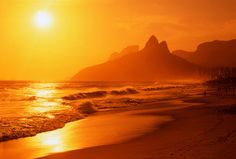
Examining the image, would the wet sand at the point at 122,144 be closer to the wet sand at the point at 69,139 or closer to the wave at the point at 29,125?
the wet sand at the point at 69,139

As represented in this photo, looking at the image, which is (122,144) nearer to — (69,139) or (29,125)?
(69,139)

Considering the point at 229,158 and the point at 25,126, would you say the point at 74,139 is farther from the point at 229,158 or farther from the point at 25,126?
the point at 229,158

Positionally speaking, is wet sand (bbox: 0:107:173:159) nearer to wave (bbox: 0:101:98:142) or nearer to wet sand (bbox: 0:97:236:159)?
wet sand (bbox: 0:97:236:159)

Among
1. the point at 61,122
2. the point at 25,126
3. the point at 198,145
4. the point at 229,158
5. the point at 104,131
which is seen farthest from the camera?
the point at 61,122

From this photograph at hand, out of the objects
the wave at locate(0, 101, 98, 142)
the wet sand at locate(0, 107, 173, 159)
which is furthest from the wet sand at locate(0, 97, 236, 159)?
the wave at locate(0, 101, 98, 142)

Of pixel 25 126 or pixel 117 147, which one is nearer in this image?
pixel 117 147

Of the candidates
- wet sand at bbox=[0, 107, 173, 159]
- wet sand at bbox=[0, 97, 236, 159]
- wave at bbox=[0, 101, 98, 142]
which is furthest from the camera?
wave at bbox=[0, 101, 98, 142]

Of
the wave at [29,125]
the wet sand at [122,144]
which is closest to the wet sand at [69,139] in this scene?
the wet sand at [122,144]

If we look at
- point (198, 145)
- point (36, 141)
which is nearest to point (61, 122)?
point (36, 141)

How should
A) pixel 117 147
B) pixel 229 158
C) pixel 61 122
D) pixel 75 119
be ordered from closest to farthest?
pixel 229 158 < pixel 117 147 < pixel 61 122 < pixel 75 119

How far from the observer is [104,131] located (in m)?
17.5

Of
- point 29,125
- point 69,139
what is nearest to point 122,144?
point 69,139

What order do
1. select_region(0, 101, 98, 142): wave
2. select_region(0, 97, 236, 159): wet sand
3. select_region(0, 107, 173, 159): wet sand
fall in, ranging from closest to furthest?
select_region(0, 97, 236, 159): wet sand → select_region(0, 107, 173, 159): wet sand → select_region(0, 101, 98, 142): wave

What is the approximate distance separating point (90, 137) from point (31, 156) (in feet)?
14.1
